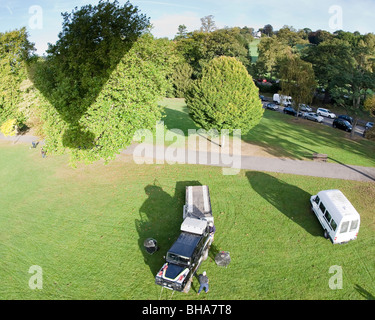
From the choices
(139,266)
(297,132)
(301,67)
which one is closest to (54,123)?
(139,266)

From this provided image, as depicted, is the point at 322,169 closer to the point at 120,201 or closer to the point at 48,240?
the point at 120,201

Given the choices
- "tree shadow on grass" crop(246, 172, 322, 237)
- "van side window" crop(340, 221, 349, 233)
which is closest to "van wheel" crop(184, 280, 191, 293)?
"tree shadow on grass" crop(246, 172, 322, 237)

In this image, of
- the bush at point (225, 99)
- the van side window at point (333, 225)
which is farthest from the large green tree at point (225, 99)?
the van side window at point (333, 225)

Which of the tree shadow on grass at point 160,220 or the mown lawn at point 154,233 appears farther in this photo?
the tree shadow on grass at point 160,220

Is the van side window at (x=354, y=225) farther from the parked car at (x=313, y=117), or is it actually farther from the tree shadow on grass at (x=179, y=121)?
the parked car at (x=313, y=117)

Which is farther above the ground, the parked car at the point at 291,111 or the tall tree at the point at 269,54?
the tall tree at the point at 269,54

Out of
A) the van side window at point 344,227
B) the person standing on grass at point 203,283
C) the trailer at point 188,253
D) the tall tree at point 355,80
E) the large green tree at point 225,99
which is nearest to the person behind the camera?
the trailer at point 188,253
